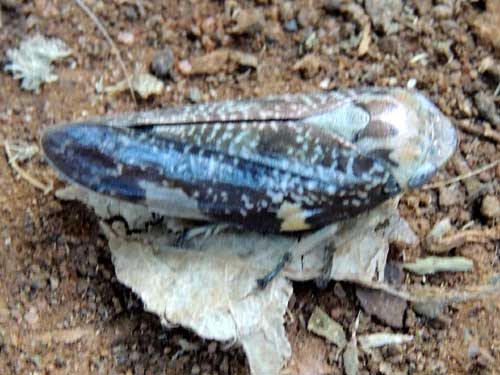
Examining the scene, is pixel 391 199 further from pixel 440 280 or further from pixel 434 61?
pixel 434 61

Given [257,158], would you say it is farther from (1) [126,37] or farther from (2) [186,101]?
(1) [126,37]

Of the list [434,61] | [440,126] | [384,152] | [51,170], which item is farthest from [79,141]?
[434,61]

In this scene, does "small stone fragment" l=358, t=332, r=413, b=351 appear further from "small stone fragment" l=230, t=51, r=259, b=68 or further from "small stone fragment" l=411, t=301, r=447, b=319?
"small stone fragment" l=230, t=51, r=259, b=68

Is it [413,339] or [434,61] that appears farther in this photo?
[434,61]

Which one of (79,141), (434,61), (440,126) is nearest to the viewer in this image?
(79,141)

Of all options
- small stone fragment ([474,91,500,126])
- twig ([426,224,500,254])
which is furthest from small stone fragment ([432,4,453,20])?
twig ([426,224,500,254])

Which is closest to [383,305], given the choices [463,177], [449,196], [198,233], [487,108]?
[449,196]
